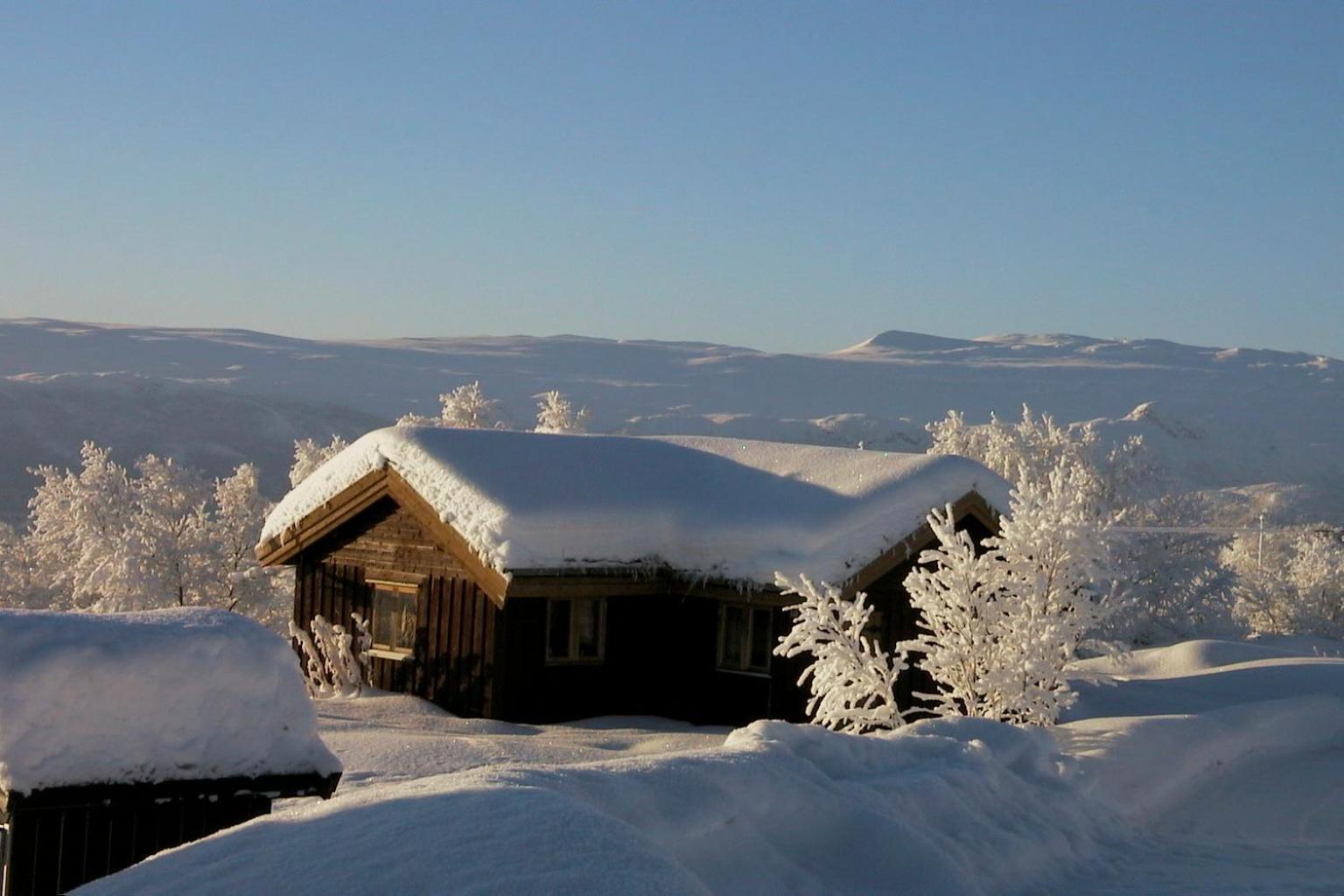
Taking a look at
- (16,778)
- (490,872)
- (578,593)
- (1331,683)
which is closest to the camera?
(490,872)

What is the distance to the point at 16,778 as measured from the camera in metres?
7.01

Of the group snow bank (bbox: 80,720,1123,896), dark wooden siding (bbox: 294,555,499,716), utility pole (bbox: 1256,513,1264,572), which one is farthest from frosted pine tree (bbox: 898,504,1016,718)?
utility pole (bbox: 1256,513,1264,572)

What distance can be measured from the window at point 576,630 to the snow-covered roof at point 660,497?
0.97 meters

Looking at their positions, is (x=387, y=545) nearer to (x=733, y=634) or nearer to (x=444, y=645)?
(x=444, y=645)

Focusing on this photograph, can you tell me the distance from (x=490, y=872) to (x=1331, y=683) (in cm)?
1679

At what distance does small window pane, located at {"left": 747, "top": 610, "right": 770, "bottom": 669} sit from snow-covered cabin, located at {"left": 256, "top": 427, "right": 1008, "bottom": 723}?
2 centimetres

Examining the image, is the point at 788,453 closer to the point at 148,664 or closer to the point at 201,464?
the point at 148,664

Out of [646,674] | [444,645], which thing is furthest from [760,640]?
[444,645]

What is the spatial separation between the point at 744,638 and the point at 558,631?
233cm

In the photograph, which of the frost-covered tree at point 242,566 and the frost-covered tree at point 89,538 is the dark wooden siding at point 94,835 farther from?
the frost-covered tree at point 242,566

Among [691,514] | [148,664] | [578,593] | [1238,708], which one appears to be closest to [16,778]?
[148,664]

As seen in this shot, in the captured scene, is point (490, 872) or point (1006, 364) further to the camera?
point (1006, 364)

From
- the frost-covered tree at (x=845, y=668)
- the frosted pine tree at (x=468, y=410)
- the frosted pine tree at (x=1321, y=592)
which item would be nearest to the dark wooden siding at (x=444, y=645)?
the frost-covered tree at (x=845, y=668)

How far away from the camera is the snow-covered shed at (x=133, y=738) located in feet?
23.3
